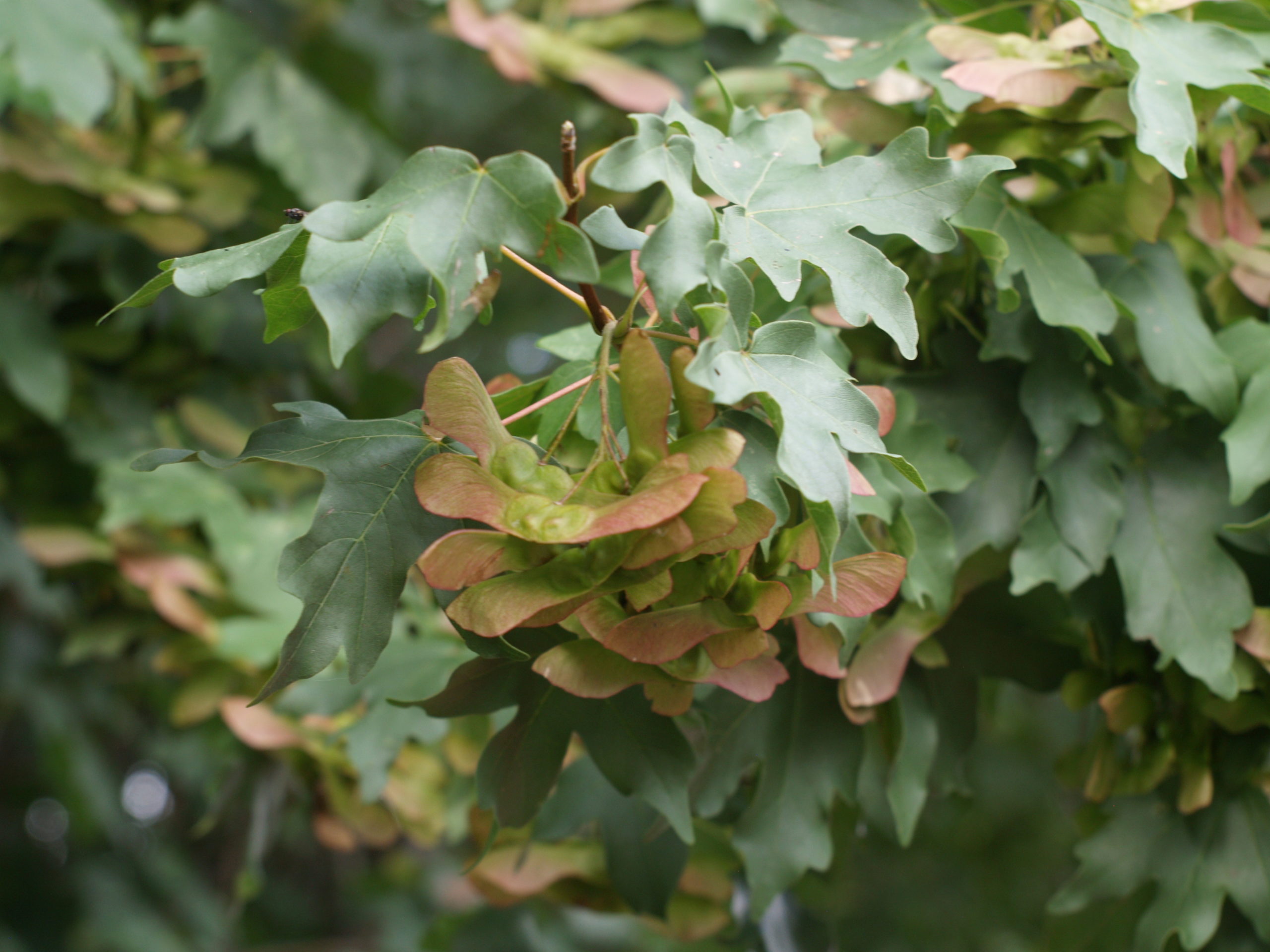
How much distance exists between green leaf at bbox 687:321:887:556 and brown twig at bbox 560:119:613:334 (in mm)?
81

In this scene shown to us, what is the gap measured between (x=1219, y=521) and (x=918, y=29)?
15.7 inches

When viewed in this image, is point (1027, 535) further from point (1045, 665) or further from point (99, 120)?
point (99, 120)

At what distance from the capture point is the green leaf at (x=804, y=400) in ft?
1.33

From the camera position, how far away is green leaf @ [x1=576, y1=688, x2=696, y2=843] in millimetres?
584

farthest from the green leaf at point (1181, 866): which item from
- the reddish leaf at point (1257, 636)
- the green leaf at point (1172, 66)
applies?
the green leaf at point (1172, 66)

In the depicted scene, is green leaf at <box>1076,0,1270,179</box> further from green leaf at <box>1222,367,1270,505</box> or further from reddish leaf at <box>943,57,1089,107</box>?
green leaf at <box>1222,367,1270,505</box>

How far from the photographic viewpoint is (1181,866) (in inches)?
28.0

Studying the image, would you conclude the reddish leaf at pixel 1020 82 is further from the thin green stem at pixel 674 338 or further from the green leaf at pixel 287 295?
the green leaf at pixel 287 295

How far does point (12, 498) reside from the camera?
1.38 meters

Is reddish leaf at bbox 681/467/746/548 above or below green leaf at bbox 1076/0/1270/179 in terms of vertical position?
below

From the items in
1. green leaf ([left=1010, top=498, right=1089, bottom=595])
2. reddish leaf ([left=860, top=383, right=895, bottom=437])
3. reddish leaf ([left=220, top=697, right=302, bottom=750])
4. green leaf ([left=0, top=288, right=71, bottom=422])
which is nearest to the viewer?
reddish leaf ([left=860, top=383, right=895, bottom=437])

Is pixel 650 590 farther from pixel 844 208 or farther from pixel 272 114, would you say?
pixel 272 114

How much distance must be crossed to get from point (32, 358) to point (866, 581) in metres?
1.18

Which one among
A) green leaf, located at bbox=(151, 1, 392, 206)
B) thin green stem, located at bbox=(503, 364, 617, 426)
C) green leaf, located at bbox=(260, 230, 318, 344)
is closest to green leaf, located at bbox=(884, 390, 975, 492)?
thin green stem, located at bbox=(503, 364, 617, 426)
